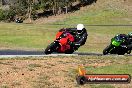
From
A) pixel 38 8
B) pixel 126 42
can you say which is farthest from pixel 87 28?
pixel 38 8

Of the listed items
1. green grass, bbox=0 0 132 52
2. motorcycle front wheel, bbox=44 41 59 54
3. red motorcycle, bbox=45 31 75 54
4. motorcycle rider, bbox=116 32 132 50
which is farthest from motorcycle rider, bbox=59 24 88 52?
green grass, bbox=0 0 132 52

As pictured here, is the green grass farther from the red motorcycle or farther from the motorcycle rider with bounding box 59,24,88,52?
the motorcycle rider with bounding box 59,24,88,52

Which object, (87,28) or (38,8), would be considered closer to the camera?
(87,28)

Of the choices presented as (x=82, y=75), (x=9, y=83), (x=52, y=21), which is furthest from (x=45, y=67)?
(x=52, y=21)

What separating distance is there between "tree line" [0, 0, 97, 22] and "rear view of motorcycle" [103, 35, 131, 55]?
259ft

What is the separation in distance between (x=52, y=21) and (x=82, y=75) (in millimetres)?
82538

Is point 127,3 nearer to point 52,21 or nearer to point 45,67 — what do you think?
point 52,21

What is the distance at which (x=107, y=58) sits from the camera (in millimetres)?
20078

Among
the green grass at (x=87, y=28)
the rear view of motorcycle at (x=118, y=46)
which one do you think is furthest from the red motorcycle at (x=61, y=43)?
the green grass at (x=87, y=28)

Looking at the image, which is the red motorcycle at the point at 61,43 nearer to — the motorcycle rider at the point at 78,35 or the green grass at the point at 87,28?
the motorcycle rider at the point at 78,35

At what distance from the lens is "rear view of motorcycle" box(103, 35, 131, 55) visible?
24.2 metres

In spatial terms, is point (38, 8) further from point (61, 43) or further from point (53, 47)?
point (61, 43)

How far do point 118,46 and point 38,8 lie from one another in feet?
284

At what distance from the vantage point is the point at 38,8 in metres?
109
